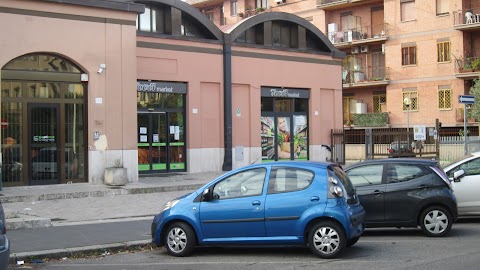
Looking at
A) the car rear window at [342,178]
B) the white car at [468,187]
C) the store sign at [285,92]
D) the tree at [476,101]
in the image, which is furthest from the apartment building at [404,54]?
the car rear window at [342,178]

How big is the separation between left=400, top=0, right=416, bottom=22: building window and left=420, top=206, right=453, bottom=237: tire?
36608 mm

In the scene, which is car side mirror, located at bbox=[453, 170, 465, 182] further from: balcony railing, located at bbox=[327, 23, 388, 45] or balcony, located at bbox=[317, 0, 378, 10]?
balcony, located at bbox=[317, 0, 378, 10]

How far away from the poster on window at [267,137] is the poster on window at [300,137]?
4.47 feet

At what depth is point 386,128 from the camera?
1800 inches

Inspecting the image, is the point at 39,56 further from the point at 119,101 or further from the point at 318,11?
the point at 318,11

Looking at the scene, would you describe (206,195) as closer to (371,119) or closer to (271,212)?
(271,212)

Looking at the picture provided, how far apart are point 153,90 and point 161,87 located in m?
0.41

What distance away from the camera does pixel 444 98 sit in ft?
143

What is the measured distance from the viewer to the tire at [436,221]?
35.4ft

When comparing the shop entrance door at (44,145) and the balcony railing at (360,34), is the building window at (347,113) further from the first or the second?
the shop entrance door at (44,145)

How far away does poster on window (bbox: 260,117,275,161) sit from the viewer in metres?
28.1

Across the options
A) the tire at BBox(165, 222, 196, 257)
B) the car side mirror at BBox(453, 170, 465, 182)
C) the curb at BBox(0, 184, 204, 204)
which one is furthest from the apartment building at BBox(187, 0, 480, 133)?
the tire at BBox(165, 222, 196, 257)

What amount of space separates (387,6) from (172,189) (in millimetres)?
32128

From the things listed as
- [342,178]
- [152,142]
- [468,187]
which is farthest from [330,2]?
[342,178]
